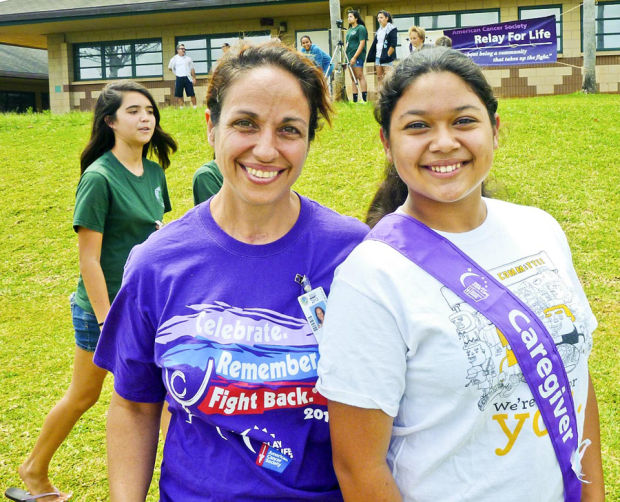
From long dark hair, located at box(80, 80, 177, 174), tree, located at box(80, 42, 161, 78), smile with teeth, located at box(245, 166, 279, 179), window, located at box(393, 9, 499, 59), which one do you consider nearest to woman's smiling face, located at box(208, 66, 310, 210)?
smile with teeth, located at box(245, 166, 279, 179)

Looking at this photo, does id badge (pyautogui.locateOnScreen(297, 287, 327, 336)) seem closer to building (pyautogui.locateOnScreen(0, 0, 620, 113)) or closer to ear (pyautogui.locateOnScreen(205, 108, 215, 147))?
ear (pyautogui.locateOnScreen(205, 108, 215, 147))

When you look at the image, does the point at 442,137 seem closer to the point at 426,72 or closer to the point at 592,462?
the point at 426,72

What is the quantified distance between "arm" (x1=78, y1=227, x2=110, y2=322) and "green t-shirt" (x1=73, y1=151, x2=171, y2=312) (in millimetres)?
54

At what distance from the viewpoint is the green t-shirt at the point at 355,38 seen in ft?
52.1

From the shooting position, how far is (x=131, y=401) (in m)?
1.91

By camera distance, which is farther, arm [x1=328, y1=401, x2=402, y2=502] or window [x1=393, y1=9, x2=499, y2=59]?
window [x1=393, y1=9, x2=499, y2=59]

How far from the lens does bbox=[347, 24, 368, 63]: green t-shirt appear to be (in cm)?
1587

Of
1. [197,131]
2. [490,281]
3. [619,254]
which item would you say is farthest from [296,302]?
[197,131]

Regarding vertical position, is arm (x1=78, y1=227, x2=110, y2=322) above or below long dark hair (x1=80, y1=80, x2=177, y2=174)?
below

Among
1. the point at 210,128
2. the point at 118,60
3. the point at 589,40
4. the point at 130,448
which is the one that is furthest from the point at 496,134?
the point at 118,60

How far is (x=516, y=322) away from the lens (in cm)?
156

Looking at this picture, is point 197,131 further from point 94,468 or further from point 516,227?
point 516,227

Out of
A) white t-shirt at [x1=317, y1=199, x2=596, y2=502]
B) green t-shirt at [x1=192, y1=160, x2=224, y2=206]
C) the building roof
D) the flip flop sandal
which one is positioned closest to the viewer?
white t-shirt at [x1=317, y1=199, x2=596, y2=502]

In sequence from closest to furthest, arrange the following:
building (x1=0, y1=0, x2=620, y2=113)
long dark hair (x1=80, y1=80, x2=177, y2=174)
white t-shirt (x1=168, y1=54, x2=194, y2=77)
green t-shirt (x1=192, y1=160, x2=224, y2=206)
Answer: long dark hair (x1=80, y1=80, x2=177, y2=174) → green t-shirt (x1=192, y1=160, x2=224, y2=206) → white t-shirt (x1=168, y1=54, x2=194, y2=77) → building (x1=0, y1=0, x2=620, y2=113)
